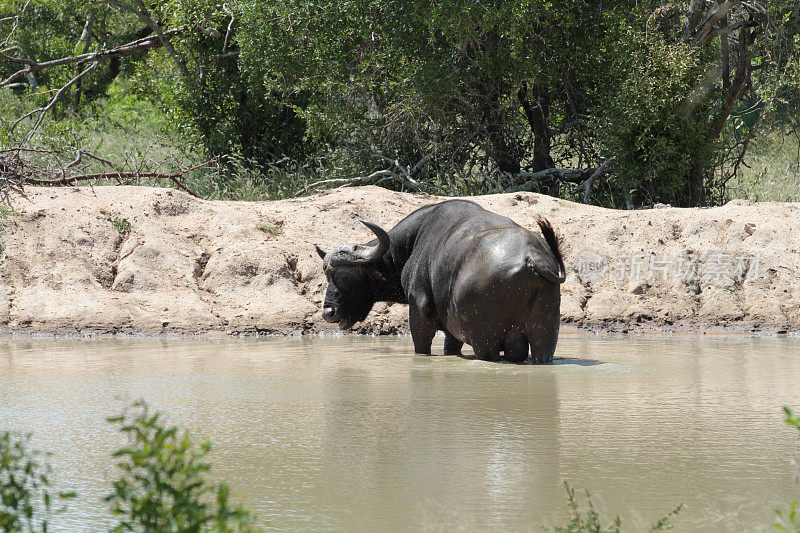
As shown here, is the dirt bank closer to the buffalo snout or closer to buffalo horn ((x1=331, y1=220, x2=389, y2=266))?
the buffalo snout

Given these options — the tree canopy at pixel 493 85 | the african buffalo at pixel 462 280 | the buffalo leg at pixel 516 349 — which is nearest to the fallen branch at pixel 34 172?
the tree canopy at pixel 493 85

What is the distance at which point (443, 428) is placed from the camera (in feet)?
18.5

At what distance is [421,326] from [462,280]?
1041mm

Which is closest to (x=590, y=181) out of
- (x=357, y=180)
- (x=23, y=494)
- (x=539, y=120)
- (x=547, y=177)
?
(x=547, y=177)

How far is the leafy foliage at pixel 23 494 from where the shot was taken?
3.04m

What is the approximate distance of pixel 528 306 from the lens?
8.08m

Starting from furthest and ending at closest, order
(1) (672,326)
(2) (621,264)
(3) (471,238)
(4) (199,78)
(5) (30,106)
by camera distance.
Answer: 1. (5) (30,106)
2. (4) (199,78)
3. (2) (621,264)
4. (1) (672,326)
5. (3) (471,238)

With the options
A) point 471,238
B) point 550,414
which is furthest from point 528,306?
point 550,414

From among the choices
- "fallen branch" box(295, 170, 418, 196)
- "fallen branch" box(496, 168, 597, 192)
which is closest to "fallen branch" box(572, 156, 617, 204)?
"fallen branch" box(496, 168, 597, 192)

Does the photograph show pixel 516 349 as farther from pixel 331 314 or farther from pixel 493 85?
pixel 493 85

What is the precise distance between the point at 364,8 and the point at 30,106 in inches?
413

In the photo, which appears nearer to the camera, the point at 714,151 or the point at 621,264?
the point at 621,264

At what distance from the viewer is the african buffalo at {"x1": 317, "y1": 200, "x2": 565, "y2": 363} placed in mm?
8023

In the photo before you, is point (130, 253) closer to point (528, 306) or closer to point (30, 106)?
point (528, 306)
